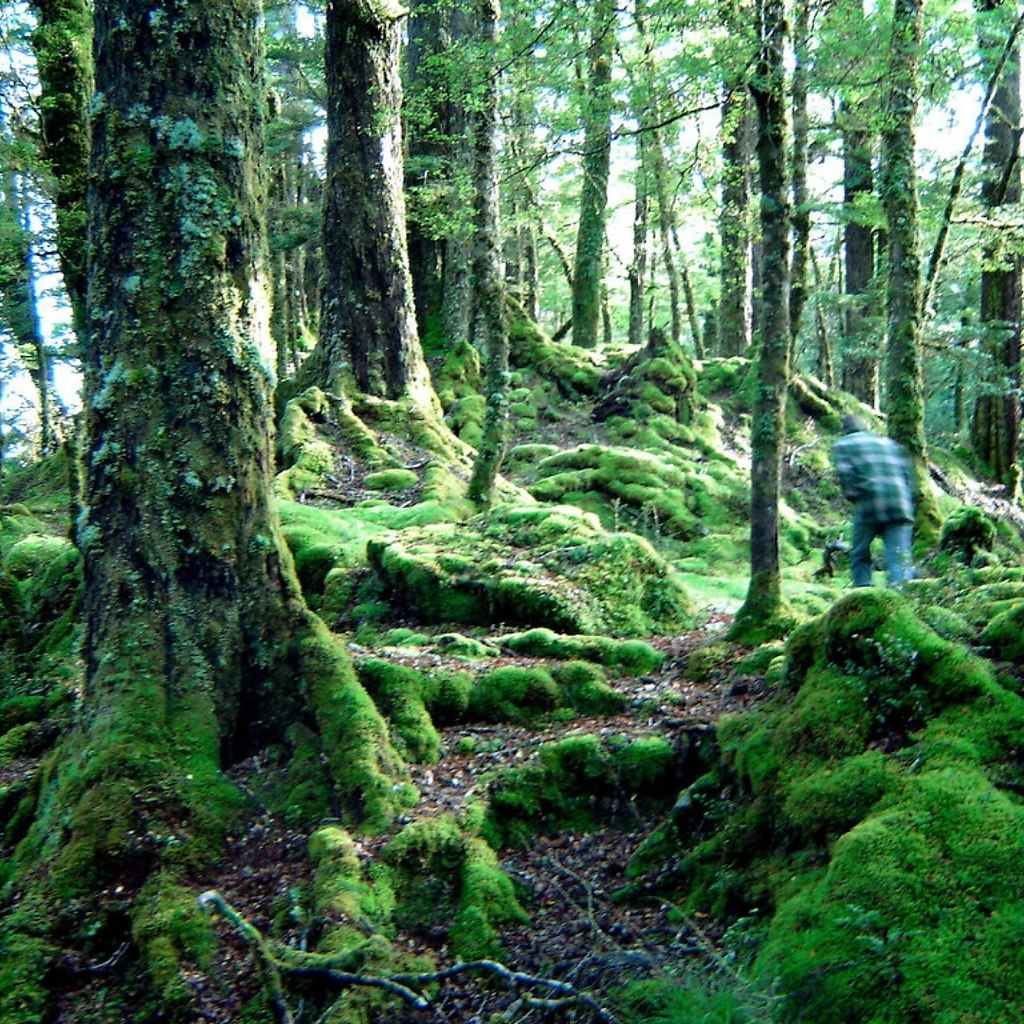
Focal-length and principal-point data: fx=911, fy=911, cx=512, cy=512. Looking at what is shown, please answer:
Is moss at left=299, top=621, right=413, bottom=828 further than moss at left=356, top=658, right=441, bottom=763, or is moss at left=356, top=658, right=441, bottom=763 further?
moss at left=356, top=658, right=441, bottom=763

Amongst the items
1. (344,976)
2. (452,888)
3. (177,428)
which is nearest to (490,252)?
(177,428)

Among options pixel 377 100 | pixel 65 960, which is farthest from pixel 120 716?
pixel 377 100

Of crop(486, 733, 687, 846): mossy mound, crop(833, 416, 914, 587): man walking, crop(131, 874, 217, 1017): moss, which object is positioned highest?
crop(833, 416, 914, 587): man walking

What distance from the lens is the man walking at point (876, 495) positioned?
935 cm

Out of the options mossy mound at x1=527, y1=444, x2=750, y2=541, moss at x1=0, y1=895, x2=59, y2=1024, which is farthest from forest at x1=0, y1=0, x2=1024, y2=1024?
mossy mound at x1=527, y1=444, x2=750, y2=541

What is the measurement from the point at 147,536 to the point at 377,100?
10182mm

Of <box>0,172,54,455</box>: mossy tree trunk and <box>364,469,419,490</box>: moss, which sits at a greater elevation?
<box>0,172,54,455</box>: mossy tree trunk

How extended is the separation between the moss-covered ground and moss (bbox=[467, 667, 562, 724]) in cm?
2

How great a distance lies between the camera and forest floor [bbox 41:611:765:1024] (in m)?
4.54

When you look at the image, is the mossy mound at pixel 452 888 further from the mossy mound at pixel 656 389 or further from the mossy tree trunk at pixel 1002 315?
the mossy tree trunk at pixel 1002 315

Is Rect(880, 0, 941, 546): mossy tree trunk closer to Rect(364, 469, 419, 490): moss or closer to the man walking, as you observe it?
the man walking

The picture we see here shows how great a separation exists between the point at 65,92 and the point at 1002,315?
18.4m

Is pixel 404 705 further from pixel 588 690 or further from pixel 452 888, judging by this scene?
pixel 452 888

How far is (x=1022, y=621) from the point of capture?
511 cm
